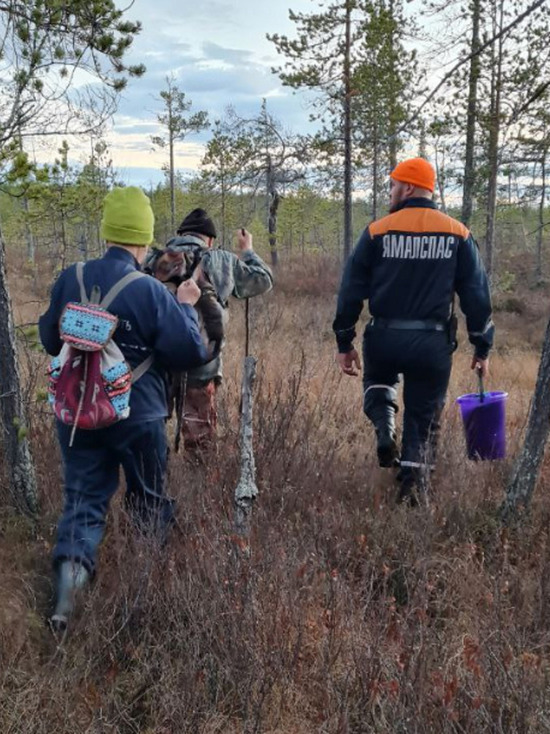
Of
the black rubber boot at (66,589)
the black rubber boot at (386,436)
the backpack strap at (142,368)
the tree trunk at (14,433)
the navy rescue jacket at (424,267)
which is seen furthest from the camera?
the black rubber boot at (386,436)

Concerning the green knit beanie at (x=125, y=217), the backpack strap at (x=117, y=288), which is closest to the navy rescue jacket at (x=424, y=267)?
the green knit beanie at (x=125, y=217)

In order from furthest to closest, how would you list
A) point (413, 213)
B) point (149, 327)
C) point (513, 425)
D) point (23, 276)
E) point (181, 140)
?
point (181, 140) < point (23, 276) < point (513, 425) < point (413, 213) < point (149, 327)

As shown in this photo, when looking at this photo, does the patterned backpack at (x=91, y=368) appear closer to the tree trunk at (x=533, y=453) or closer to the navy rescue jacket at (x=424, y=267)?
the navy rescue jacket at (x=424, y=267)

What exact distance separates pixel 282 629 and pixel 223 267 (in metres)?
2.05

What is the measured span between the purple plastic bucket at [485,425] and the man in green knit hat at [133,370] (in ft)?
6.52

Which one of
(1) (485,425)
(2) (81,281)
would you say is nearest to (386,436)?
(1) (485,425)

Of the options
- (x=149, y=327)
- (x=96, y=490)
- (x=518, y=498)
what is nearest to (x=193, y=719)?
(x=96, y=490)

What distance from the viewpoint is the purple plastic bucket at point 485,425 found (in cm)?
385

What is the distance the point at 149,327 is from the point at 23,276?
26.9 meters

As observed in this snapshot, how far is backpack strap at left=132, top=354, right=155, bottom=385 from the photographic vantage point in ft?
8.57

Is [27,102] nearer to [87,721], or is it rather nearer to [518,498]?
[87,721]

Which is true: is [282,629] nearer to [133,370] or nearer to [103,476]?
[103,476]

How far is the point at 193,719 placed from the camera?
185 centimetres

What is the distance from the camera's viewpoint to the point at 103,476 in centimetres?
274
